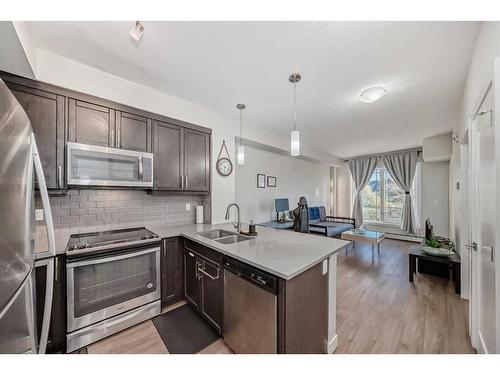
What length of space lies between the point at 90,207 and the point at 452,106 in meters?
4.94

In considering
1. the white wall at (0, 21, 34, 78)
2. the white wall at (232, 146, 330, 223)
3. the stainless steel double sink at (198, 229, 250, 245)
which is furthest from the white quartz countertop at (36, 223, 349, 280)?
the white wall at (232, 146, 330, 223)

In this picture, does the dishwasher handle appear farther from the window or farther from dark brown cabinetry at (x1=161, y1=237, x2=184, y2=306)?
the window

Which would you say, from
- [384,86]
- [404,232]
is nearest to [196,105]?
[384,86]

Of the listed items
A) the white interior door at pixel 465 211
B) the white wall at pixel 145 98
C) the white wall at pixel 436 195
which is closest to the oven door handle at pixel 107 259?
the white wall at pixel 145 98

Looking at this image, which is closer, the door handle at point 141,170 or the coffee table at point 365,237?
the door handle at point 141,170

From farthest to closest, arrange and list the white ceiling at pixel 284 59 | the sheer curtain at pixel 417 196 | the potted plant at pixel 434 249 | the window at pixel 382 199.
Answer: the window at pixel 382 199
the sheer curtain at pixel 417 196
the potted plant at pixel 434 249
the white ceiling at pixel 284 59

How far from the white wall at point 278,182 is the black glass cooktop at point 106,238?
2184 millimetres

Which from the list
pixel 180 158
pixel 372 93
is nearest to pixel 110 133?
pixel 180 158

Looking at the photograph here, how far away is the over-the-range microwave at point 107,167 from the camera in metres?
1.81

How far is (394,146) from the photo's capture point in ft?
16.8

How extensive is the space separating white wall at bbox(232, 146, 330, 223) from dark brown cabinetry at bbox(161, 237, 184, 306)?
1958 mm

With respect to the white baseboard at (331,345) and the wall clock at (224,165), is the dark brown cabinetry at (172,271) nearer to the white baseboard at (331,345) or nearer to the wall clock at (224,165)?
the wall clock at (224,165)

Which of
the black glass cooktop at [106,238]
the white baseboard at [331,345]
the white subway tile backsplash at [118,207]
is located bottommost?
the white baseboard at [331,345]

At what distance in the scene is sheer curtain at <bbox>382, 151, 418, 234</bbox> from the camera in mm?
5359
